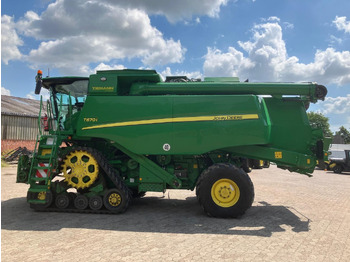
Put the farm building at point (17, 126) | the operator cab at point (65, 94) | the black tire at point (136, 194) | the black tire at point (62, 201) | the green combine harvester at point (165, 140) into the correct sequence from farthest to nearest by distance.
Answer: the farm building at point (17, 126), the black tire at point (136, 194), the operator cab at point (65, 94), the black tire at point (62, 201), the green combine harvester at point (165, 140)

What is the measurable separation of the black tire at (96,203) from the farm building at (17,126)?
18.5m

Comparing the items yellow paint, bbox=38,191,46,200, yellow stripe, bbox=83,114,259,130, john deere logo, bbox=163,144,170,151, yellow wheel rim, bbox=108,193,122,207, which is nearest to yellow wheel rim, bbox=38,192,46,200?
yellow paint, bbox=38,191,46,200

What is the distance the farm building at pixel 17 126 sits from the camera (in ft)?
72.2

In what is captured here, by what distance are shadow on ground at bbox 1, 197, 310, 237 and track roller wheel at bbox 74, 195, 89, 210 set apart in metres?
0.22

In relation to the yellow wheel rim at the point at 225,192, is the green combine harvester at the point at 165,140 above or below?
above

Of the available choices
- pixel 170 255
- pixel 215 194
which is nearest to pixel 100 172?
pixel 215 194

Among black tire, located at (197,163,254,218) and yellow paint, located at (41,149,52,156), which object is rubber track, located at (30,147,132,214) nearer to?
yellow paint, located at (41,149,52,156)

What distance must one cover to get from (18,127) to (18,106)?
11.9 feet

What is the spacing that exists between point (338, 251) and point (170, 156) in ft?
12.9

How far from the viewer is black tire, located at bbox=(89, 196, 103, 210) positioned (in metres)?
6.56

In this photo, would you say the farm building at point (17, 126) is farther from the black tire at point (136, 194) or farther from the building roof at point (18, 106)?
the black tire at point (136, 194)

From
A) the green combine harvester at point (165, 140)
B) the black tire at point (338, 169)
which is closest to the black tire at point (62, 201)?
the green combine harvester at point (165, 140)

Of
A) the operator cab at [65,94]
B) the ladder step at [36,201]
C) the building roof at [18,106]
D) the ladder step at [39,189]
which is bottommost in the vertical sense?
the ladder step at [36,201]

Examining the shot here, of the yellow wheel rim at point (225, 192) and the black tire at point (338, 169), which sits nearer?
the yellow wheel rim at point (225, 192)
